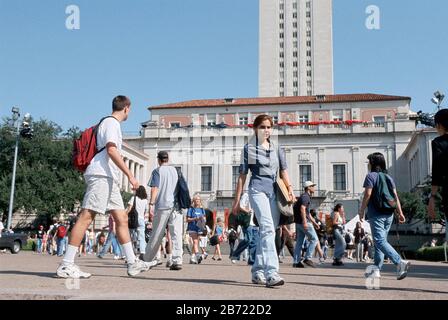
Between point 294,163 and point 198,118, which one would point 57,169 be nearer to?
point 198,118

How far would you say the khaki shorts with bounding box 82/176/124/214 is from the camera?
6.05m

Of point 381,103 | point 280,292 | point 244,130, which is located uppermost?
point 381,103

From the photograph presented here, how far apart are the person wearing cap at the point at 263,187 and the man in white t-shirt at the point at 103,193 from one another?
1473 millimetres

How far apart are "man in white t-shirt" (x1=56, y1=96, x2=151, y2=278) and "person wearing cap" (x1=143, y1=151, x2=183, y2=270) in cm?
162

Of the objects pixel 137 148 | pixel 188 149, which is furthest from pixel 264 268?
pixel 137 148

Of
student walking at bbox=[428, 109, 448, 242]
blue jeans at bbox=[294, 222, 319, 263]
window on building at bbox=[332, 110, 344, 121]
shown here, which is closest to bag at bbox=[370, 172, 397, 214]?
student walking at bbox=[428, 109, 448, 242]

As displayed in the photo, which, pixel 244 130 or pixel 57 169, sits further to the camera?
pixel 244 130

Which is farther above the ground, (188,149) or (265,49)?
(265,49)

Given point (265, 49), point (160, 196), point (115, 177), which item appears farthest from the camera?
point (265, 49)

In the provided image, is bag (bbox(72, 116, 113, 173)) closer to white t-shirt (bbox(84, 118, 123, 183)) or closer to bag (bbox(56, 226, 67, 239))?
white t-shirt (bbox(84, 118, 123, 183))

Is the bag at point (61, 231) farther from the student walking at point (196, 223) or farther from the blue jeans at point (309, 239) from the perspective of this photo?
the blue jeans at point (309, 239)

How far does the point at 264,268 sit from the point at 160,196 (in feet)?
10.4

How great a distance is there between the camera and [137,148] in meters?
59.2

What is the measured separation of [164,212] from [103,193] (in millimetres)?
2247
